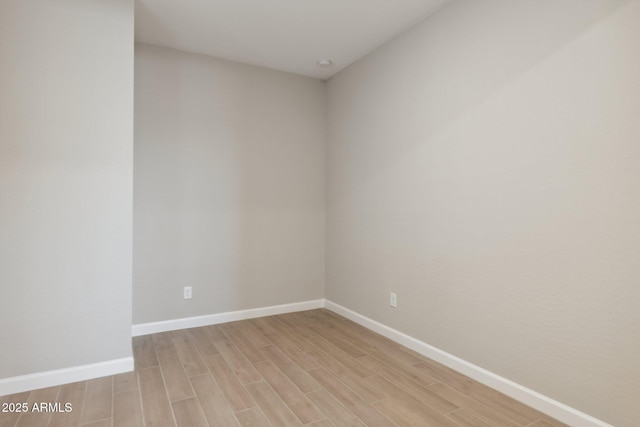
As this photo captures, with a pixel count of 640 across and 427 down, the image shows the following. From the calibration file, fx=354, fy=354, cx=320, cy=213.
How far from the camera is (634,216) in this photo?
1670 millimetres

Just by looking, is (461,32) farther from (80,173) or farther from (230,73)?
(80,173)

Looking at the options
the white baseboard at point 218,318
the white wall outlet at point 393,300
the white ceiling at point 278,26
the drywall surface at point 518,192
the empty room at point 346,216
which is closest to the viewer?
the drywall surface at point 518,192

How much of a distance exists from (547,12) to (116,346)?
3.44m

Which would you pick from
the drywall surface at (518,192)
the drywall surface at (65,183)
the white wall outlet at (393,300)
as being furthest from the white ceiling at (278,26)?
the white wall outlet at (393,300)

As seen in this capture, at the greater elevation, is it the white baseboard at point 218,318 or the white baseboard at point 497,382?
the white baseboard at point 218,318

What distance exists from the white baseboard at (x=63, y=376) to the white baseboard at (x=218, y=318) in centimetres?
73

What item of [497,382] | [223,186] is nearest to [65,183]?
[223,186]

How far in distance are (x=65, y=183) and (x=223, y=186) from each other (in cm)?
143

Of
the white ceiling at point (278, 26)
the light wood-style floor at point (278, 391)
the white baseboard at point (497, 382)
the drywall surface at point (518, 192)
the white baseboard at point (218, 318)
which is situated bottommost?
the light wood-style floor at point (278, 391)

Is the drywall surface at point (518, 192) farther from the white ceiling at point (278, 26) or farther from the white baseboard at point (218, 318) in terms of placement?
the white baseboard at point (218, 318)

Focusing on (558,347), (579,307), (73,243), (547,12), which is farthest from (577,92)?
(73,243)

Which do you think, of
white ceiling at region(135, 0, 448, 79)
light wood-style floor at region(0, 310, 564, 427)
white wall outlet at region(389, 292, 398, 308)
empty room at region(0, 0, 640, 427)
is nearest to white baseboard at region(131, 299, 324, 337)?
empty room at region(0, 0, 640, 427)

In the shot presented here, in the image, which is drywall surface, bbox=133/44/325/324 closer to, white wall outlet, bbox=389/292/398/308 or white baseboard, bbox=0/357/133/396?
white baseboard, bbox=0/357/133/396

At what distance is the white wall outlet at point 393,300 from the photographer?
311cm
